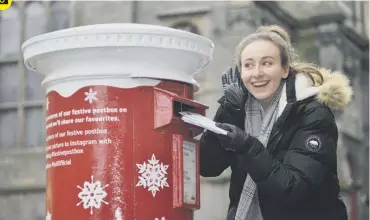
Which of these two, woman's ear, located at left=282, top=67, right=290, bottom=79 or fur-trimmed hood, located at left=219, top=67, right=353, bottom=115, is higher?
woman's ear, located at left=282, top=67, right=290, bottom=79

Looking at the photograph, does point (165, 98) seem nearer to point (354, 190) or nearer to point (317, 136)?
point (317, 136)

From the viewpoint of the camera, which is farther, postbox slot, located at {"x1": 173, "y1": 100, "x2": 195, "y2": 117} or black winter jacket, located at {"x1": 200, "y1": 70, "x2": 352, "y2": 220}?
postbox slot, located at {"x1": 173, "y1": 100, "x2": 195, "y2": 117}

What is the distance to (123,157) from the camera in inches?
142

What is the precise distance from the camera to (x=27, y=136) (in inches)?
466

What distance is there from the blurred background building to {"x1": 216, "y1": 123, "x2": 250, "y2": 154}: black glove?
6931 mm

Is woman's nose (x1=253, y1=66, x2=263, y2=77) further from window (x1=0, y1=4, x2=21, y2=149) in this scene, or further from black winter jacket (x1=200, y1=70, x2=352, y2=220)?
window (x1=0, y1=4, x2=21, y2=149)

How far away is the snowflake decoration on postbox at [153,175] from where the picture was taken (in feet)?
11.8

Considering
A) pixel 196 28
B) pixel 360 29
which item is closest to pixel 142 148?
pixel 196 28

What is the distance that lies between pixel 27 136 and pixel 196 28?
108 inches

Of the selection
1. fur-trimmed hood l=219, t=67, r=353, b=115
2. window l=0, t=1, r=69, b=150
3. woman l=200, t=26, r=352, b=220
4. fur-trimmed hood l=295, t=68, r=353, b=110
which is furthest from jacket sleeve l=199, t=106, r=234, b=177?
window l=0, t=1, r=69, b=150

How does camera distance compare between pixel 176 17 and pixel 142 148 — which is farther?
pixel 176 17

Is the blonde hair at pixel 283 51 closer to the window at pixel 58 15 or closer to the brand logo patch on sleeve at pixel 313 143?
the brand logo patch on sleeve at pixel 313 143

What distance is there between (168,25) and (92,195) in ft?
24.4

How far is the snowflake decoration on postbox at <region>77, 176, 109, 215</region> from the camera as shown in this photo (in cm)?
359
